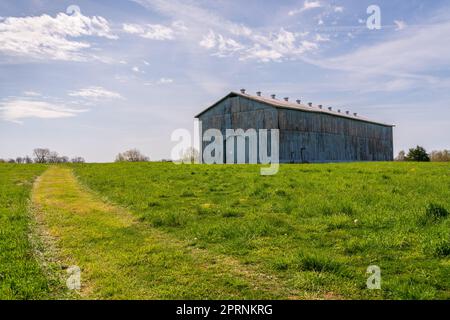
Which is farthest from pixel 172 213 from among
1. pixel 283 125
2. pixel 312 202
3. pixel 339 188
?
pixel 283 125

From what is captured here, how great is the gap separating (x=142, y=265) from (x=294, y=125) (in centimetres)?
4041

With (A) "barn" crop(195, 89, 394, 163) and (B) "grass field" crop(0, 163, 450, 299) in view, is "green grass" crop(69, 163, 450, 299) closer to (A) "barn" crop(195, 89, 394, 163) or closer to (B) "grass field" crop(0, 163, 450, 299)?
(B) "grass field" crop(0, 163, 450, 299)

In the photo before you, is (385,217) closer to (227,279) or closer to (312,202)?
(312,202)

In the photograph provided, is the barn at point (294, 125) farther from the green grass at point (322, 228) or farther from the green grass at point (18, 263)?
the green grass at point (18, 263)

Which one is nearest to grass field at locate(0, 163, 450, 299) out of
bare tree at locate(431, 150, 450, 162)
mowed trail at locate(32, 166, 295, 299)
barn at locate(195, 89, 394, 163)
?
mowed trail at locate(32, 166, 295, 299)

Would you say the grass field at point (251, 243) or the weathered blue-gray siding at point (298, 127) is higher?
the weathered blue-gray siding at point (298, 127)

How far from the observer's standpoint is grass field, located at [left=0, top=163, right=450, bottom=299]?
6.25 m

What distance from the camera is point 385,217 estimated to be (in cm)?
1027

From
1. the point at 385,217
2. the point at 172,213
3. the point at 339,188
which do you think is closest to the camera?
the point at 385,217

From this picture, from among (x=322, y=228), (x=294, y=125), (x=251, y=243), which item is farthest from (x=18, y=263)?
(x=294, y=125)

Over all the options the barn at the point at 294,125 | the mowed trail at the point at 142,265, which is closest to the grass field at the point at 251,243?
the mowed trail at the point at 142,265

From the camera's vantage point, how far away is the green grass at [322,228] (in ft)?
21.2

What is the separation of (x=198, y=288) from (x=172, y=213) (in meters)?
5.72

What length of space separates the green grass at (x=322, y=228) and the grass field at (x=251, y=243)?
0.03m
